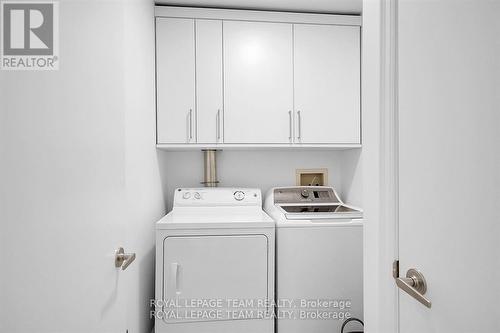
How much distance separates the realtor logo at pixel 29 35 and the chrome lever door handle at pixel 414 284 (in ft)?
3.59

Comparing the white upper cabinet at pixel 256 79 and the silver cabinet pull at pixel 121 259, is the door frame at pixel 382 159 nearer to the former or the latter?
the silver cabinet pull at pixel 121 259

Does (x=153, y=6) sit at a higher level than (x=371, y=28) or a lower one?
higher

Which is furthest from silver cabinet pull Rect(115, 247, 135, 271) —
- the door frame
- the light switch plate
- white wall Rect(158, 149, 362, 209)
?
the light switch plate

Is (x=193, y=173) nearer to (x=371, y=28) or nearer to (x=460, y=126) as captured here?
(x=371, y=28)

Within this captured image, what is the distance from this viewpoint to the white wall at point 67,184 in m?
0.54

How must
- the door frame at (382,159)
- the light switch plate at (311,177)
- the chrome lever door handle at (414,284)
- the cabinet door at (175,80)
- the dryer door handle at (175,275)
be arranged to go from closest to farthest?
the chrome lever door handle at (414,284), the door frame at (382,159), the dryer door handle at (175,275), the cabinet door at (175,80), the light switch plate at (311,177)

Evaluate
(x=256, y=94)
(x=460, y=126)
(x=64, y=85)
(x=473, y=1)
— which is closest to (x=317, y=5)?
(x=256, y=94)

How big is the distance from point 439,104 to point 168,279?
1.55m

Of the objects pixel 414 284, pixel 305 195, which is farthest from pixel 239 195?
pixel 414 284

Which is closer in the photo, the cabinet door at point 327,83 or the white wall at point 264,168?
the cabinet door at point 327,83

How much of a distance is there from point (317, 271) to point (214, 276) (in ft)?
2.13

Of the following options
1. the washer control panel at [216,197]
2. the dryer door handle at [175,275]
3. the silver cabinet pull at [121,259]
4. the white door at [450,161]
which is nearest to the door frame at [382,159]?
the white door at [450,161]

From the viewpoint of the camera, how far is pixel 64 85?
67cm

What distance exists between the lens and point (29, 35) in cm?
67
